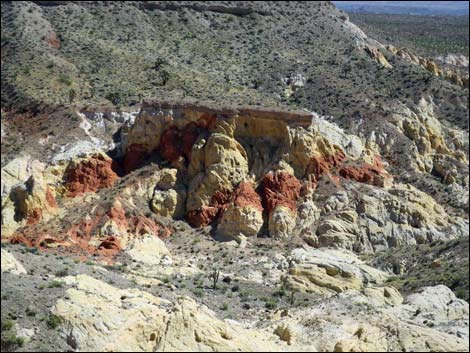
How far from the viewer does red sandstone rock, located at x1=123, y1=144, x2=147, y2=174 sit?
4906 cm

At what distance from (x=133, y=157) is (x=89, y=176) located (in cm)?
376

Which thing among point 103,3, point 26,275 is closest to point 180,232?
point 26,275

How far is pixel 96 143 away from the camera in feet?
164

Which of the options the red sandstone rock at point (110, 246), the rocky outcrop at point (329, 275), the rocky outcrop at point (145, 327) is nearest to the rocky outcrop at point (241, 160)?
the red sandstone rock at point (110, 246)

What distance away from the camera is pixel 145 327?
25.8 metres

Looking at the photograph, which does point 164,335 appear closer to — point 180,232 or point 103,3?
point 180,232

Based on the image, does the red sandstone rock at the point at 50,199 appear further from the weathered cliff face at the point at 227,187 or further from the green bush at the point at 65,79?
the green bush at the point at 65,79

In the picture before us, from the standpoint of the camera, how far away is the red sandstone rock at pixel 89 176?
1839 inches

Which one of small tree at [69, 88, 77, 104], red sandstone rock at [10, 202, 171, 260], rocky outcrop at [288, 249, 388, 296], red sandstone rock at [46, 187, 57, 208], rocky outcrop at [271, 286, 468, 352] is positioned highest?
rocky outcrop at [271, 286, 468, 352]

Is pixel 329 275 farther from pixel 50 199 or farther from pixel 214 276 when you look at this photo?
pixel 50 199

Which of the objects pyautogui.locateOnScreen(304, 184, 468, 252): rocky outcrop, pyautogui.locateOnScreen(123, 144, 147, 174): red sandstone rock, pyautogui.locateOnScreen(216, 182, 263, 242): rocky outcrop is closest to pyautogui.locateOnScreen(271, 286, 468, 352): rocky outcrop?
pyautogui.locateOnScreen(304, 184, 468, 252): rocky outcrop

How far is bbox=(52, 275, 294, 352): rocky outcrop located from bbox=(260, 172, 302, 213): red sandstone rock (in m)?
19.3

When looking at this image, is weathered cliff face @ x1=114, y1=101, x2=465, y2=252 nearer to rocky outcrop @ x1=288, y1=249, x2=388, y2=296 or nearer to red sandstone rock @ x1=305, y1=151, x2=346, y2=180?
red sandstone rock @ x1=305, y1=151, x2=346, y2=180

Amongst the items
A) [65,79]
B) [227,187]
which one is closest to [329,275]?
[227,187]
